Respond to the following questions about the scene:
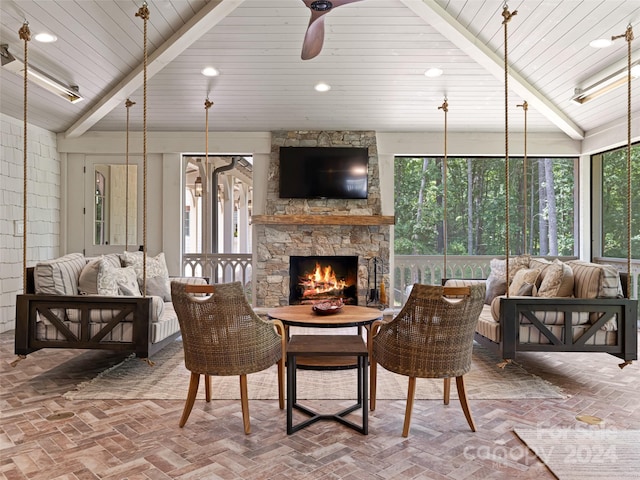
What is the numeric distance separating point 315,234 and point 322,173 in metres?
0.88

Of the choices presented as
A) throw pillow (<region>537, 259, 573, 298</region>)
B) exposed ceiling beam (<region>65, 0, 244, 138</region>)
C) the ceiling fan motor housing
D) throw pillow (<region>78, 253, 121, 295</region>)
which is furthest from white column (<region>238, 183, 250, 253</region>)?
the ceiling fan motor housing

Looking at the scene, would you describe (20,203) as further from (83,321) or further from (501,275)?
(501,275)

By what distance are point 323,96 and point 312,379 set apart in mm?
3534

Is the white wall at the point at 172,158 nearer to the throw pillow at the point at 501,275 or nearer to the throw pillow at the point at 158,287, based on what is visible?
the throw pillow at the point at 158,287

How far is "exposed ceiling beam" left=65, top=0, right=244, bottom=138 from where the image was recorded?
4.00 m

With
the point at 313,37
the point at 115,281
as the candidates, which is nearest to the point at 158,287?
the point at 115,281

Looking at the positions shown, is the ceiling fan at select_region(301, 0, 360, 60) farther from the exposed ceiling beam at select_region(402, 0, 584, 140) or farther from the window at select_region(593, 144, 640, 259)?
the window at select_region(593, 144, 640, 259)

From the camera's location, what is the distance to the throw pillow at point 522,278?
13.6ft

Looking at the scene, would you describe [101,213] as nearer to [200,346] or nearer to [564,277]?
[200,346]

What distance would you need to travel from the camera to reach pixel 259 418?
9.29 ft

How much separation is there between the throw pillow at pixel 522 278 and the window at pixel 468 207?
5.94 metres

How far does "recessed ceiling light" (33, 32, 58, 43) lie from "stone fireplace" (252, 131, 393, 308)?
9.77 feet

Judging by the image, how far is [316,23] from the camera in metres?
2.99

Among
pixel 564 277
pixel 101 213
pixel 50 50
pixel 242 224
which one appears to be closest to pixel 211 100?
pixel 50 50
